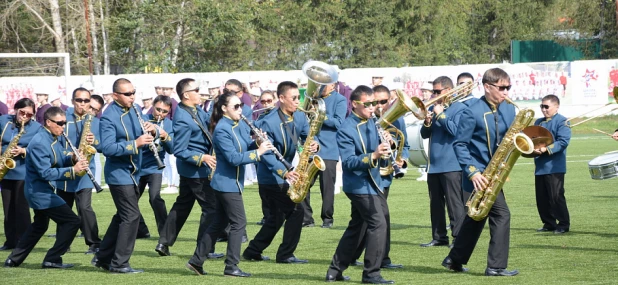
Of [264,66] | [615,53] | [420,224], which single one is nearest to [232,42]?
[264,66]

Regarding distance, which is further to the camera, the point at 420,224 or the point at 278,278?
the point at 420,224

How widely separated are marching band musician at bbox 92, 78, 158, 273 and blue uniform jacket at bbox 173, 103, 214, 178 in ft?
2.13

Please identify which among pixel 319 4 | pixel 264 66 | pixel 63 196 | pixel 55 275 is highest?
pixel 319 4

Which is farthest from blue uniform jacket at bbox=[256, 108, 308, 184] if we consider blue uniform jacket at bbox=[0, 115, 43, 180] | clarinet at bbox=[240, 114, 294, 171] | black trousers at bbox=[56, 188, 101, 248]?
blue uniform jacket at bbox=[0, 115, 43, 180]

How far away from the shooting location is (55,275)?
32.8 ft

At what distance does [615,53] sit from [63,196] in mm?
30870

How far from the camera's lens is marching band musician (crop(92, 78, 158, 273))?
9.79 metres

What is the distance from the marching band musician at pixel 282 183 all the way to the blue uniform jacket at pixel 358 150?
57.1 inches

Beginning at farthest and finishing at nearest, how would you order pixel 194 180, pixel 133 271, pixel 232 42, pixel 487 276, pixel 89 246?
pixel 232 42
pixel 89 246
pixel 194 180
pixel 133 271
pixel 487 276

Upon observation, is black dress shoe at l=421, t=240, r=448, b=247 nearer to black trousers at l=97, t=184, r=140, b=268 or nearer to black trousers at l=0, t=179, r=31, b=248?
black trousers at l=97, t=184, r=140, b=268

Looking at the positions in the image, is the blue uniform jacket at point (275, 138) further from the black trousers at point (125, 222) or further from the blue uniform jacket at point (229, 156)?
the black trousers at point (125, 222)

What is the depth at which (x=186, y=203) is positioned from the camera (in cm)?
1123

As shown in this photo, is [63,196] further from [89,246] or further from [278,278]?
[278,278]

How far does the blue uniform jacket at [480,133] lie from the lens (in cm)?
894
